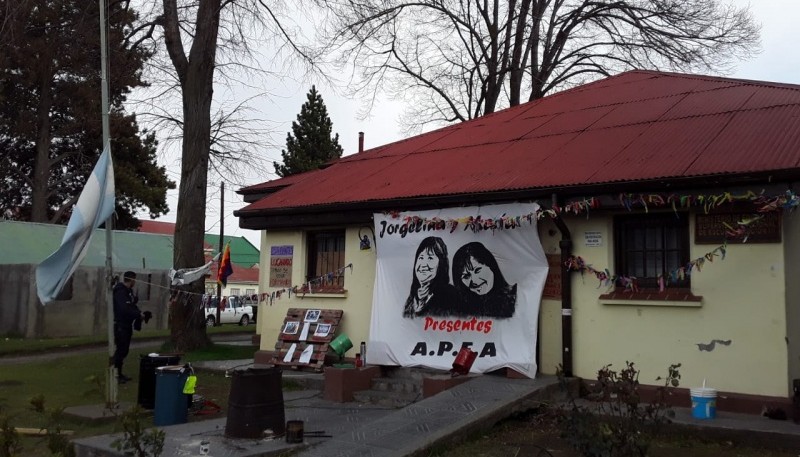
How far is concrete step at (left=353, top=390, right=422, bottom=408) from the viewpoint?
34.3ft

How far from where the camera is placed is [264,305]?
45.0 ft

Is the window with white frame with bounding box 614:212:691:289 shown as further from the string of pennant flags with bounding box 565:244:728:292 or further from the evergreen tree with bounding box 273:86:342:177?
the evergreen tree with bounding box 273:86:342:177

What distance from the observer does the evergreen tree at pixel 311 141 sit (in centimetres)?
4503

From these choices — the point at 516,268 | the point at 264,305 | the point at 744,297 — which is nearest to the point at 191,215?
the point at 264,305

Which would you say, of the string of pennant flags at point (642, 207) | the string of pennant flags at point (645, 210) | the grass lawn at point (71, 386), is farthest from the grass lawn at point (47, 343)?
the string of pennant flags at point (642, 207)

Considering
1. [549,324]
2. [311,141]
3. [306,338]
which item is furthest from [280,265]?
[311,141]

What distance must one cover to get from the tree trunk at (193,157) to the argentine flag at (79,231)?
6.10 m

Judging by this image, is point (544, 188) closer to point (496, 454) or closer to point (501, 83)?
point (496, 454)

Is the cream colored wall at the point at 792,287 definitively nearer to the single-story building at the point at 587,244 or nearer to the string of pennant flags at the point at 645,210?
the single-story building at the point at 587,244

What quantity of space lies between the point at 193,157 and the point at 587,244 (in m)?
10.3

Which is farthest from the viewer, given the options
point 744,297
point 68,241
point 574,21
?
point 574,21

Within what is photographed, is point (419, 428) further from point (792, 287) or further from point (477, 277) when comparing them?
point (792, 287)

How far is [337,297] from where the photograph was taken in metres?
12.7

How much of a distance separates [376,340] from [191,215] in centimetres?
703
